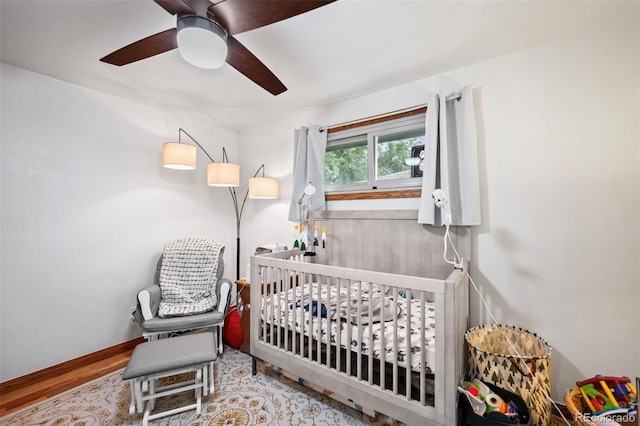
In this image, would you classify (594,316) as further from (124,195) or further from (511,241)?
(124,195)

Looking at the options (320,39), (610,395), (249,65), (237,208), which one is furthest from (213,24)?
(610,395)

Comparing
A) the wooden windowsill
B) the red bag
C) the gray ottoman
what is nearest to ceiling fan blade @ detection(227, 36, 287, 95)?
the wooden windowsill

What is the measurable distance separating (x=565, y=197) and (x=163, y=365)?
2.78 m

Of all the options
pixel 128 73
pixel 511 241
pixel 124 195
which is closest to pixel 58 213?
pixel 124 195

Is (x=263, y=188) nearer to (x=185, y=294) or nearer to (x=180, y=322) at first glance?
(x=185, y=294)

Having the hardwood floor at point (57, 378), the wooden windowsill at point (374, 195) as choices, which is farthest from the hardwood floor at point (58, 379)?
the wooden windowsill at point (374, 195)

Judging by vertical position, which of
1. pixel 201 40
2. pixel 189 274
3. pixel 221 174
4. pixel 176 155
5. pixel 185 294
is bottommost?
pixel 185 294

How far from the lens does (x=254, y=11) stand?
1.16 metres

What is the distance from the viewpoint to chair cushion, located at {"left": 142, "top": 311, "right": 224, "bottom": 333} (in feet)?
7.23

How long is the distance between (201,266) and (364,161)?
1.98 meters

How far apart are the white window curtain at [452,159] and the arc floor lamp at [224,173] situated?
167cm

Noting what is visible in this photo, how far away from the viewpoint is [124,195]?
2.66 meters

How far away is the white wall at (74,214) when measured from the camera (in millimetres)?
2070

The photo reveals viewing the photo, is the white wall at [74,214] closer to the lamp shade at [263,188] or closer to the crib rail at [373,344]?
the lamp shade at [263,188]
